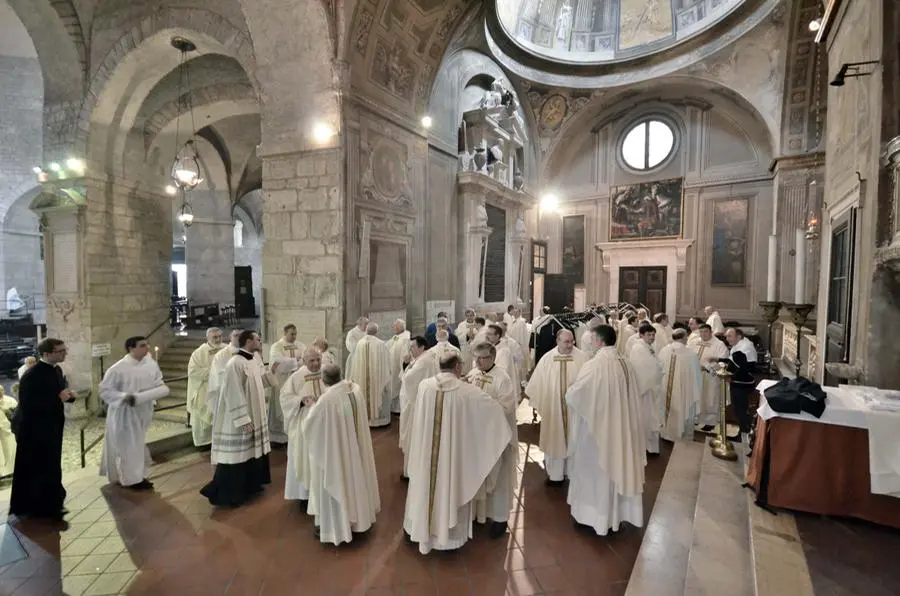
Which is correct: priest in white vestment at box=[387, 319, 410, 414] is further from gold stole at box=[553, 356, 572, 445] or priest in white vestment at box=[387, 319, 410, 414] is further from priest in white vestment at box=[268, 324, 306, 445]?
gold stole at box=[553, 356, 572, 445]

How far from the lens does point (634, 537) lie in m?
3.78

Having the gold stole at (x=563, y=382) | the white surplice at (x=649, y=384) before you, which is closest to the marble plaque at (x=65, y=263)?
the gold stole at (x=563, y=382)

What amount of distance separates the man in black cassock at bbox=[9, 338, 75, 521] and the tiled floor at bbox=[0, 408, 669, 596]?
0.64 ft

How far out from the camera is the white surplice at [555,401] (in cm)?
482

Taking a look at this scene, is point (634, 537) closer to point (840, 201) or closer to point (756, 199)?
point (840, 201)

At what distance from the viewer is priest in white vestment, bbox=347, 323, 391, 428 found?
668 cm

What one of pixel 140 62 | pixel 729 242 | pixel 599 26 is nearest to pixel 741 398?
pixel 729 242

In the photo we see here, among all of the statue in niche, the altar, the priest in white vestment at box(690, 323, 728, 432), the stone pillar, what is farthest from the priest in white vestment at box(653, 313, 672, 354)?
the statue in niche

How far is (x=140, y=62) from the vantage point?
9.13 meters

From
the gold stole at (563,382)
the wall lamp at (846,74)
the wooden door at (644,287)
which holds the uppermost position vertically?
the wall lamp at (846,74)

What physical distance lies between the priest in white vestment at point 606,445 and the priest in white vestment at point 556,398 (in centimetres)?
80

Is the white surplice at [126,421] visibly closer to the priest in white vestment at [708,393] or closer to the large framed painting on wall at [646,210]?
the priest in white vestment at [708,393]

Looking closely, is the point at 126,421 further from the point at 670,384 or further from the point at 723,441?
the point at 670,384

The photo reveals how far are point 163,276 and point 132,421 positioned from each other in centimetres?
795
